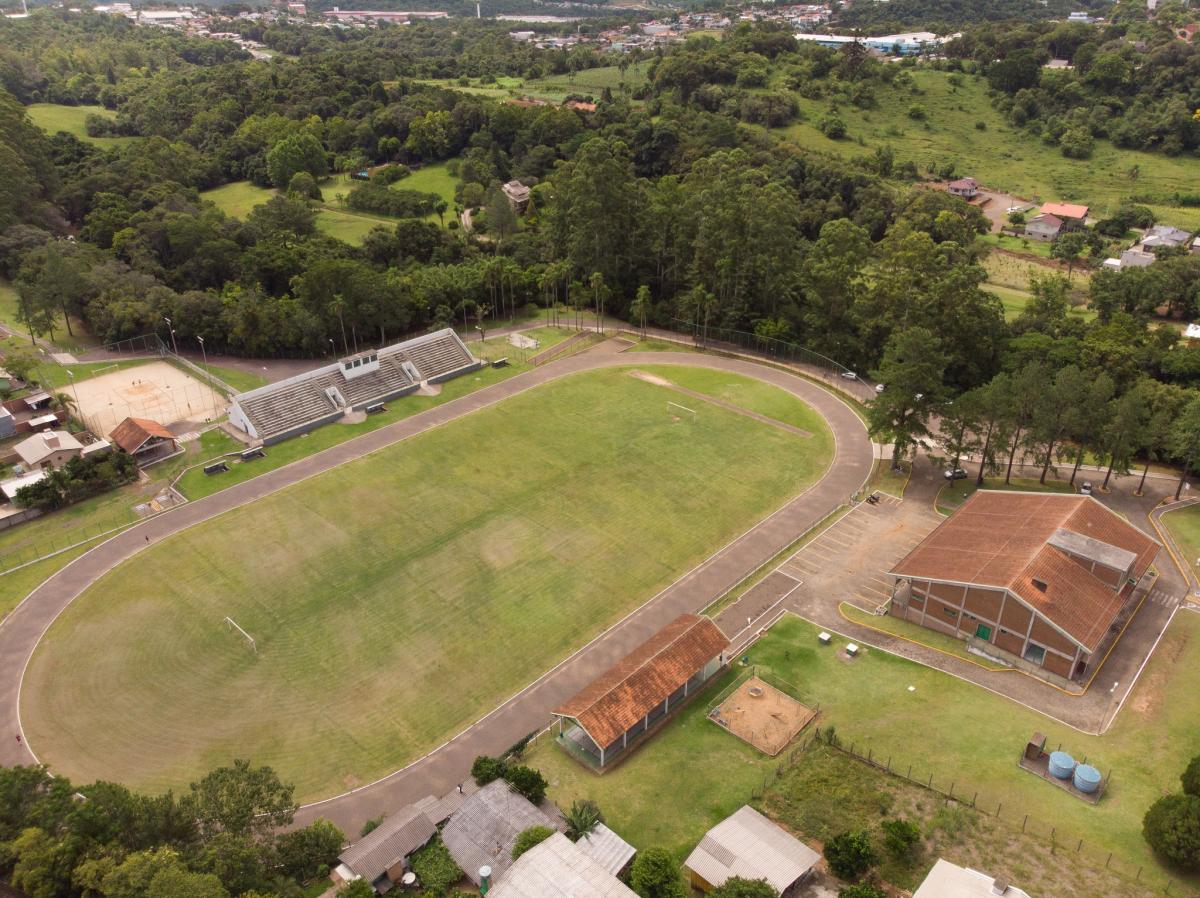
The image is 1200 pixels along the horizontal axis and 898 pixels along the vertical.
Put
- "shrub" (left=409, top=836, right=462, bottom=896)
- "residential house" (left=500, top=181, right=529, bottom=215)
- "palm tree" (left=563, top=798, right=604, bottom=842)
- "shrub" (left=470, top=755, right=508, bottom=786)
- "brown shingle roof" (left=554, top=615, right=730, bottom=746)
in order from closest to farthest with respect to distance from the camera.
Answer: "shrub" (left=409, top=836, right=462, bottom=896), "palm tree" (left=563, top=798, right=604, bottom=842), "shrub" (left=470, top=755, right=508, bottom=786), "brown shingle roof" (left=554, top=615, right=730, bottom=746), "residential house" (left=500, top=181, right=529, bottom=215)

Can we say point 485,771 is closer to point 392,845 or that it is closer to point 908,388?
point 392,845

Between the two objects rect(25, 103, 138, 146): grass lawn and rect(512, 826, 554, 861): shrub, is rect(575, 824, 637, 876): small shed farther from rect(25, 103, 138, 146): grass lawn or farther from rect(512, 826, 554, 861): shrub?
rect(25, 103, 138, 146): grass lawn

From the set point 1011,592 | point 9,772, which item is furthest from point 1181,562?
point 9,772

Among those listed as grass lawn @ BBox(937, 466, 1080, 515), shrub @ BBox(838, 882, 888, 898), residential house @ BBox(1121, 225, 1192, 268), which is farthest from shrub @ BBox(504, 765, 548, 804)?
residential house @ BBox(1121, 225, 1192, 268)

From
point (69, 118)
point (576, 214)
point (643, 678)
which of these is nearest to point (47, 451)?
point (643, 678)

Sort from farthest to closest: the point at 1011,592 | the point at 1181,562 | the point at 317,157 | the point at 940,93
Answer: the point at 940,93
the point at 317,157
the point at 1181,562
the point at 1011,592

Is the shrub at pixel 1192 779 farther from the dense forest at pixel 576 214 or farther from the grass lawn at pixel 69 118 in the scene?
the grass lawn at pixel 69 118

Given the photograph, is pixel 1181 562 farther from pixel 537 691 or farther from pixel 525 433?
pixel 525 433
